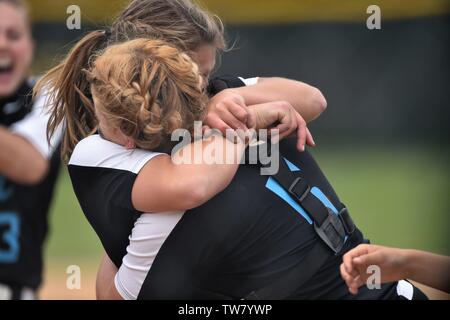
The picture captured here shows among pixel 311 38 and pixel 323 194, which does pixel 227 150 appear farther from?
pixel 311 38

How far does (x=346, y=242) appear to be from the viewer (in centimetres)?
138

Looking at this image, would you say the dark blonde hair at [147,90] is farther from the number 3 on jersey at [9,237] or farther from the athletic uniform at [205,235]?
the number 3 on jersey at [9,237]

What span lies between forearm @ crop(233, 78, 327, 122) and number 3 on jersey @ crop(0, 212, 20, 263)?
6.74 feet

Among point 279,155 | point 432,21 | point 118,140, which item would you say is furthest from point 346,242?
point 432,21

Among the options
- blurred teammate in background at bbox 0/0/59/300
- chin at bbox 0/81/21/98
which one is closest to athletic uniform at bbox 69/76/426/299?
blurred teammate in background at bbox 0/0/59/300

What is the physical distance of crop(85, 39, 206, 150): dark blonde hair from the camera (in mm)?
1247

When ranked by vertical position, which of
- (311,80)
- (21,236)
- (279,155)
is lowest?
(21,236)

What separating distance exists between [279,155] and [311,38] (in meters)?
4.18

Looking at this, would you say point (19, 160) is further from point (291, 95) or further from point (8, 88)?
point (291, 95)

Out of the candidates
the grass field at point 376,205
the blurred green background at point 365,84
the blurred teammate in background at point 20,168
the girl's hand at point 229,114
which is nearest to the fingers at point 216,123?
the girl's hand at point 229,114

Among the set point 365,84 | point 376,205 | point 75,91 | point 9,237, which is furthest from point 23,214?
point 365,84

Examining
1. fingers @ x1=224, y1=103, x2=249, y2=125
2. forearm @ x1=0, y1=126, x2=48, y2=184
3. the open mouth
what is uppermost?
fingers @ x1=224, y1=103, x2=249, y2=125

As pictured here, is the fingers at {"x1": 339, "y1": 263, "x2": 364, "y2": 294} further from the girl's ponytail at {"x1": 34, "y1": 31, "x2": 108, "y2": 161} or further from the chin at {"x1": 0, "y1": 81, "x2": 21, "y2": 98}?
the chin at {"x1": 0, "y1": 81, "x2": 21, "y2": 98}

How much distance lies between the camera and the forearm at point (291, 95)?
138cm
